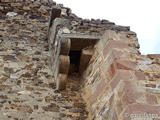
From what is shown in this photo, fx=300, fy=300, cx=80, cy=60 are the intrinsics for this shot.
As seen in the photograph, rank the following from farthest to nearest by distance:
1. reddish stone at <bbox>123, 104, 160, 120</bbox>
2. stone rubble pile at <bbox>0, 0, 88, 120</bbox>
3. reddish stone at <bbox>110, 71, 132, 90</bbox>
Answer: stone rubble pile at <bbox>0, 0, 88, 120</bbox> → reddish stone at <bbox>110, 71, 132, 90</bbox> → reddish stone at <bbox>123, 104, 160, 120</bbox>

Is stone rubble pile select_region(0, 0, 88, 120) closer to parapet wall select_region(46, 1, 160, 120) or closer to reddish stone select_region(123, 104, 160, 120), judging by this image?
parapet wall select_region(46, 1, 160, 120)

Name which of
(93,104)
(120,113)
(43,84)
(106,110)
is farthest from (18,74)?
(120,113)

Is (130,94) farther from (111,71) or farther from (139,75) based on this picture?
(111,71)

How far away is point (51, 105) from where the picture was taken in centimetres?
360

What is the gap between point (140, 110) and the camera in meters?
2.66

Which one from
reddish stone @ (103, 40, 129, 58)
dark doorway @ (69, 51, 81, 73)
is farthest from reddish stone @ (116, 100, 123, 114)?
dark doorway @ (69, 51, 81, 73)

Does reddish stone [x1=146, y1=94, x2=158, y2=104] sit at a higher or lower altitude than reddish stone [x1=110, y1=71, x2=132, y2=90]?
lower

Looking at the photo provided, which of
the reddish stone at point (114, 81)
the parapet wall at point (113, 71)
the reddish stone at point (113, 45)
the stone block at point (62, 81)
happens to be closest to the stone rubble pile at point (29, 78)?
the stone block at point (62, 81)

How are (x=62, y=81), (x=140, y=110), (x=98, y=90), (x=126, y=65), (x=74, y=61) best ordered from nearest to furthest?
1. (x=140, y=110)
2. (x=126, y=65)
3. (x=98, y=90)
4. (x=62, y=81)
5. (x=74, y=61)

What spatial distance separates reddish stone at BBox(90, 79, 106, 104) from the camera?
3334 millimetres

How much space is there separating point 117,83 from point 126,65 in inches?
11.8

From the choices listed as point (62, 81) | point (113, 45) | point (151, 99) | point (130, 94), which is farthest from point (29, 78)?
point (151, 99)

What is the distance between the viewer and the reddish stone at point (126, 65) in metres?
3.22

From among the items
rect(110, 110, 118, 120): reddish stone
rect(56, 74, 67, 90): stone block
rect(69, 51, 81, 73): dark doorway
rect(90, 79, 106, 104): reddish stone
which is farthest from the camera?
rect(69, 51, 81, 73): dark doorway
